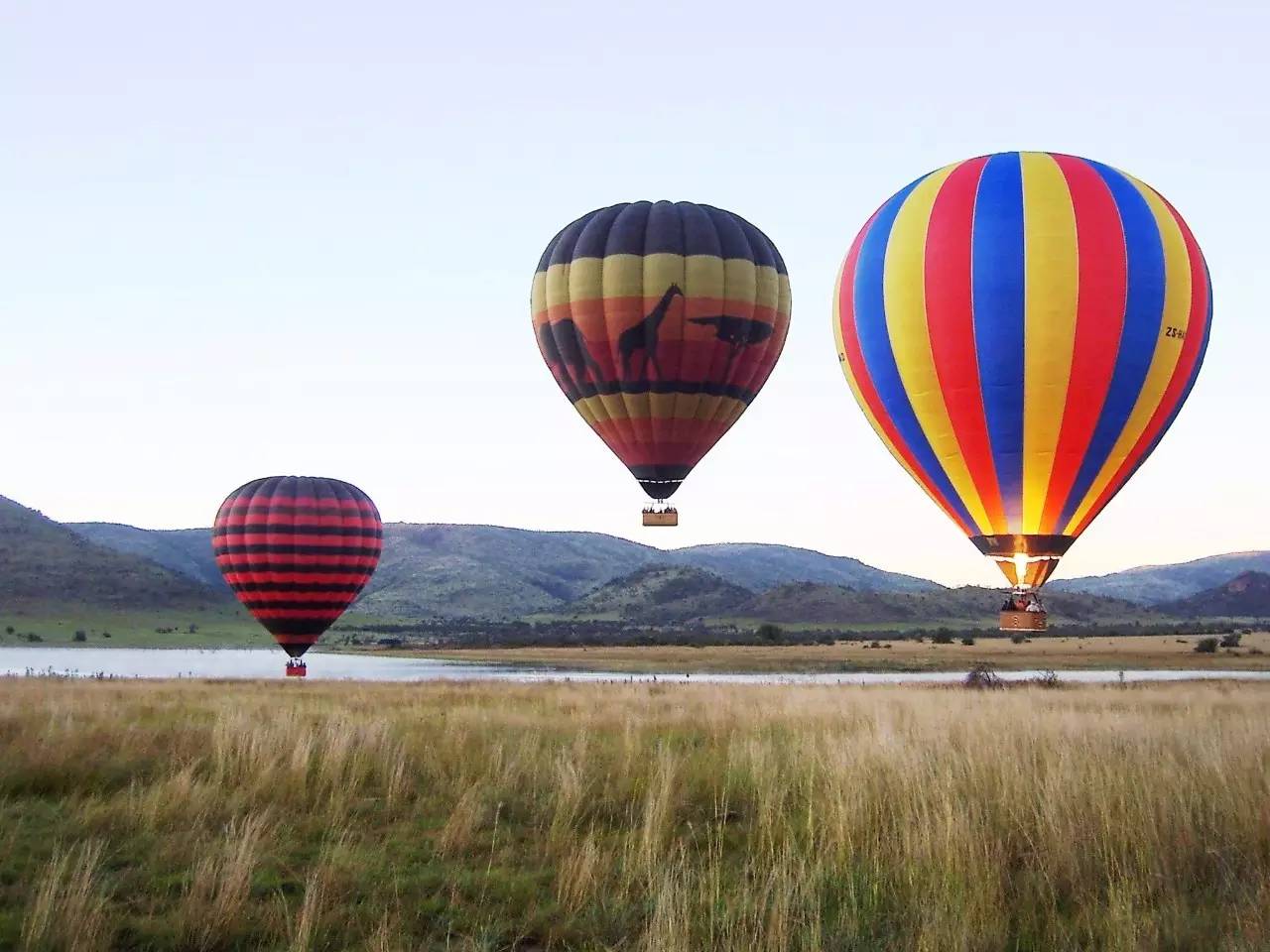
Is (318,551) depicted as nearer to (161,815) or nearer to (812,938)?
(161,815)

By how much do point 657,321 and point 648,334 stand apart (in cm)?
43

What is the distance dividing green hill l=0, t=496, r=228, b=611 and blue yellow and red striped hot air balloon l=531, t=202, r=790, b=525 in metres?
120

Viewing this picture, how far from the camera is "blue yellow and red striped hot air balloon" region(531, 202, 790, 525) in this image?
1275 inches

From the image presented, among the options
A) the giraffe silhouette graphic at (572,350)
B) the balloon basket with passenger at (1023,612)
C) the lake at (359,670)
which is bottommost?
the lake at (359,670)

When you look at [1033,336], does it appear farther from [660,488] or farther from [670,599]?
[670,599]

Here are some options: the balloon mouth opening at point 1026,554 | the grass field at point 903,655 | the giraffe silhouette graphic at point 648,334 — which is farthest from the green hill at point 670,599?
the balloon mouth opening at point 1026,554

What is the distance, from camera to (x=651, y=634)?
11900cm

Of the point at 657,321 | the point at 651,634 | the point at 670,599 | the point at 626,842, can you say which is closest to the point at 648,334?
the point at 657,321

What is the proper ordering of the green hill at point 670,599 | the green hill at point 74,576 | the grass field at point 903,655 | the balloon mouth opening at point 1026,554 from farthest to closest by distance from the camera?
the green hill at point 670,599 < the green hill at point 74,576 < the grass field at point 903,655 < the balloon mouth opening at point 1026,554

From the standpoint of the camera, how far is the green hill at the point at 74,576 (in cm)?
13838

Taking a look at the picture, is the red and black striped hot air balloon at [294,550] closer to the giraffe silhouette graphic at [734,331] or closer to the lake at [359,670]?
the lake at [359,670]

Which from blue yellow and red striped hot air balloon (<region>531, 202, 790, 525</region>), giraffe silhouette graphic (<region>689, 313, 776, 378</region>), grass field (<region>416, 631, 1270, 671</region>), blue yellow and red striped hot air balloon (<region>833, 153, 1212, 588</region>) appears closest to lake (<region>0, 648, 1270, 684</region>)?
grass field (<region>416, 631, 1270, 671</region>)

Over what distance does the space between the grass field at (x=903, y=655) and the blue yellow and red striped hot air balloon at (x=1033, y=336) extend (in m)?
35.5

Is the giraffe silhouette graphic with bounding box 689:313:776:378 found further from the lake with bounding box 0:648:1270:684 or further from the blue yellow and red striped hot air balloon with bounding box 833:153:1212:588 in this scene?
the lake with bounding box 0:648:1270:684
